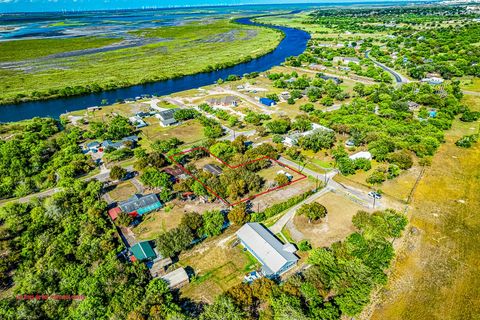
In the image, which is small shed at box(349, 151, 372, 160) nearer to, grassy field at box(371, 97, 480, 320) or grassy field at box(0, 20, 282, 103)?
grassy field at box(371, 97, 480, 320)

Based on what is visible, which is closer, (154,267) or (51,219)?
(154,267)

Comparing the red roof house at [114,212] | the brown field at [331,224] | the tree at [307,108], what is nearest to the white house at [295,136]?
the tree at [307,108]

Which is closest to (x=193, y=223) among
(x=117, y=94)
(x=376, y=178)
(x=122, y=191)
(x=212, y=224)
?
(x=212, y=224)

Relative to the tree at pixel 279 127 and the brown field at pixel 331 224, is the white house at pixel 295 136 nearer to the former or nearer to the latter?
the tree at pixel 279 127

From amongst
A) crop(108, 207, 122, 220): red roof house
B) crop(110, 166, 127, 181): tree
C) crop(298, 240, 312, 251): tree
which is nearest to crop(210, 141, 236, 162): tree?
crop(110, 166, 127, 181): tree

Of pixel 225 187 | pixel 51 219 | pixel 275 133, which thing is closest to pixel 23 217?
pixel 51 219

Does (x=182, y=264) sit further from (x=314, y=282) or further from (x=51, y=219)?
(x=51, y=219)
